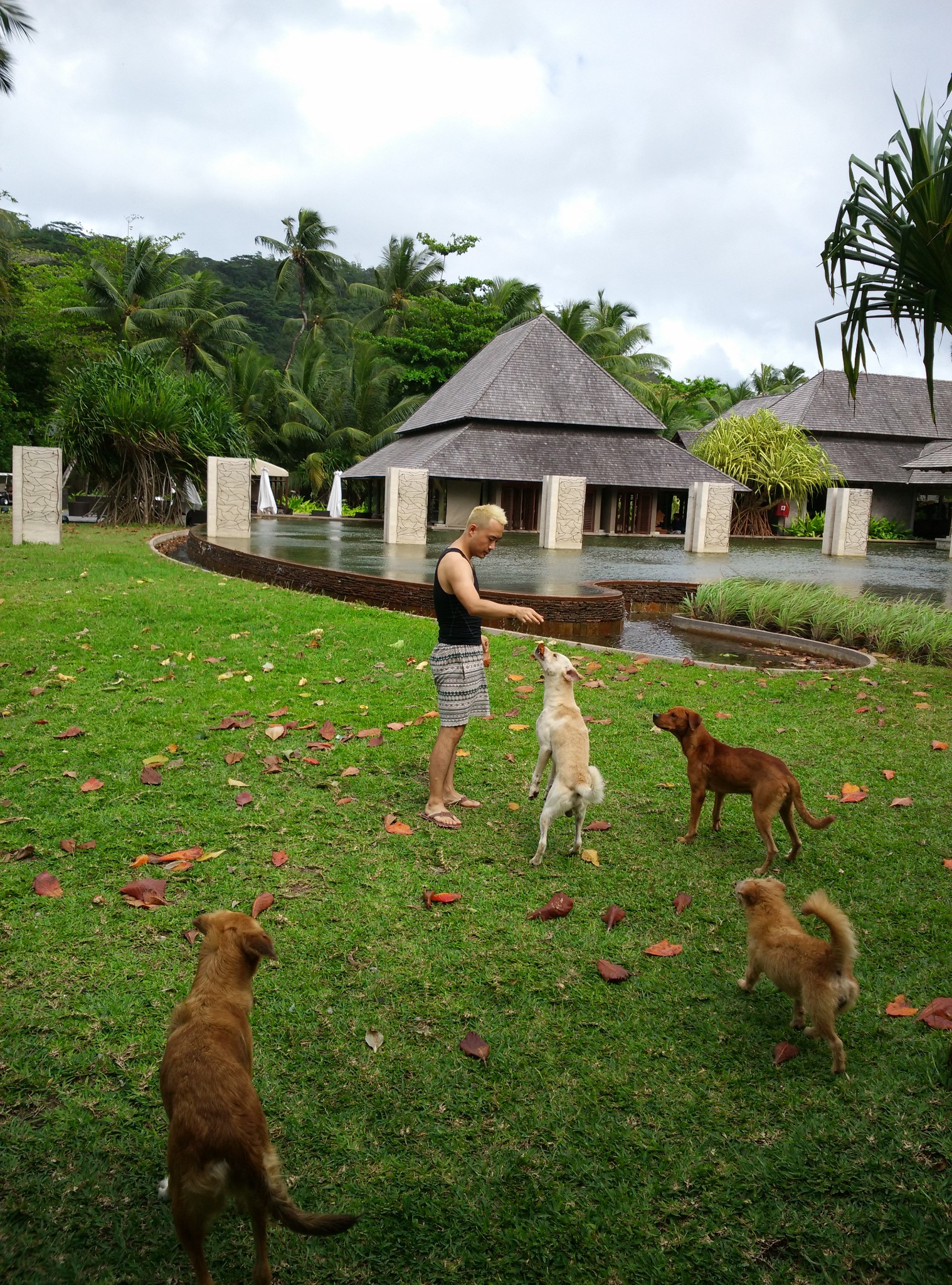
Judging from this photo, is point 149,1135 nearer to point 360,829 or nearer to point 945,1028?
point 360,829

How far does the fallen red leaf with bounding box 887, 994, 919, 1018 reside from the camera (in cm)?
314

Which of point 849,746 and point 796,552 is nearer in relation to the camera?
point 849,746

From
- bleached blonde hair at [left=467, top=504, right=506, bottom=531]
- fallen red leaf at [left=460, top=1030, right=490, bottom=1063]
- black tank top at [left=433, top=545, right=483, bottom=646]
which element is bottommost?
fallen red leaf at [left=460, top=1030, right=490, bottom=1063]

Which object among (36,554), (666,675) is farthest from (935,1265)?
(36,554)

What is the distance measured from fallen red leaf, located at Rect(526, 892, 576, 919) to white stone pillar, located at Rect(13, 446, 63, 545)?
660 inches

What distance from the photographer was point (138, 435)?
79.5 feet

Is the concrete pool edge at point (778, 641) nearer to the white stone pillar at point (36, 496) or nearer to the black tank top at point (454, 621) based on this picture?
the black tank top at point (454, 621)

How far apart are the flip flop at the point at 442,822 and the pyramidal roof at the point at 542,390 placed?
26659mm

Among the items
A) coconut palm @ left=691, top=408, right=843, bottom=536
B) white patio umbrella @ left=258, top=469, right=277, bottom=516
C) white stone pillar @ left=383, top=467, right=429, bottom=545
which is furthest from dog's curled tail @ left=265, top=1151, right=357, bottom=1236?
white patio umbrella @ left=258, top=469, right=277, bottom=516

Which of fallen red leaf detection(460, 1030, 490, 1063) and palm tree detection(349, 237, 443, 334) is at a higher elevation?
palm tree detection(349, 237, 443, 334)

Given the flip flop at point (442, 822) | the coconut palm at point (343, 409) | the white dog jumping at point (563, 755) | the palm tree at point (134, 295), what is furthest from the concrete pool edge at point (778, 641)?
the palm tree at point (134, 295)

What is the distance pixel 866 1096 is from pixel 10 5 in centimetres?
3546

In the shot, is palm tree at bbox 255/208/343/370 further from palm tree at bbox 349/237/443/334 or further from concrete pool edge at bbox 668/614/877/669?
concrete pool edge at bbox 668/614/877/669

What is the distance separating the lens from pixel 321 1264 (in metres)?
2.19
